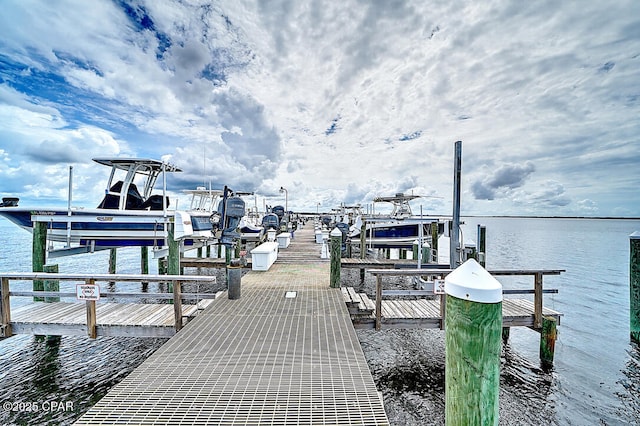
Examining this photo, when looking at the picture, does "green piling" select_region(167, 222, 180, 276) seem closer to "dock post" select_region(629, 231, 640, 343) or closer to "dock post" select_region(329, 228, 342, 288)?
"dock post" select_region(329, 228, 342, 288)

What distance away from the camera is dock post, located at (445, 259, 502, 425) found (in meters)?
2.16

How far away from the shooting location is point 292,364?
12.2ft

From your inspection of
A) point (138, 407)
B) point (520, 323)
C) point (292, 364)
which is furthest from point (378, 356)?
point (138, 407)

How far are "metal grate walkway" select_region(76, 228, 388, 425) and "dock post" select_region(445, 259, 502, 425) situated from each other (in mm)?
847

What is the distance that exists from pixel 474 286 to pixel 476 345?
43 centimetres

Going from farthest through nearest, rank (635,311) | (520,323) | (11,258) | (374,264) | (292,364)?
1. (11,258)
2. (374,264)
3. (635,311)
4. (520,323)
5. (292,364)

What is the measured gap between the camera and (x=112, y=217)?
44.8 ft

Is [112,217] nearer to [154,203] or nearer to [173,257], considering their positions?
[154,203]

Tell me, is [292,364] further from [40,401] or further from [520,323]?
[40,401]

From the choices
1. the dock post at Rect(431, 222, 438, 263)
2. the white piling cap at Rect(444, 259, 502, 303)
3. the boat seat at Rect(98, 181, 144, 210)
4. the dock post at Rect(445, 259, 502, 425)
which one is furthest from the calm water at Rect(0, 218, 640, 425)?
the boat seat at Rect(98, 181, 144, 210)

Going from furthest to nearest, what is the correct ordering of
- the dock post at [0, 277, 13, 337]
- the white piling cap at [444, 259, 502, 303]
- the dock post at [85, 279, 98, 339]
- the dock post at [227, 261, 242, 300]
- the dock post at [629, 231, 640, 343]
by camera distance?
the dock post at [629, 231, 640, 343] → the dock post at [227, 261, 242, 300] → the dock post at [0, 277, 13, 337] → the dock post at [85, 279, 98, 339] → the white piling cap at [444, 259, 502, 303]

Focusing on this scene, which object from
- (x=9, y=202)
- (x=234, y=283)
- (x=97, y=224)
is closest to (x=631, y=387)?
(x=234, y=283)

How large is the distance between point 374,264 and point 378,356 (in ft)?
14.0

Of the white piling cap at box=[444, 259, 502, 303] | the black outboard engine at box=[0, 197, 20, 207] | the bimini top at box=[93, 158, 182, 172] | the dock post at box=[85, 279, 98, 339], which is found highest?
the bimini top at box=[93, 158, 182, 172]
